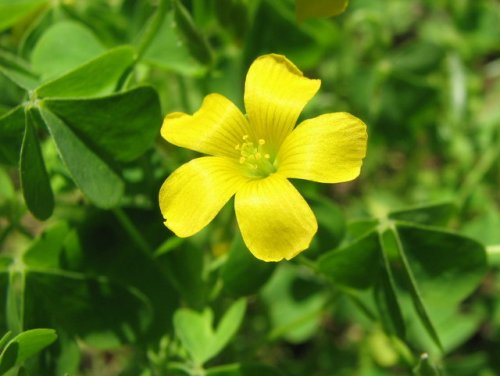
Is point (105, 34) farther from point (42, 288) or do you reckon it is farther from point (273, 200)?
point (273, 200)

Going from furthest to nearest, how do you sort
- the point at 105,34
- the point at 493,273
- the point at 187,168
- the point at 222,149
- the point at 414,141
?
1. the point at 493,273
2. the point at 414,141
3. the point at 105,34
4. the point at 222,149
5. the point at 187,168

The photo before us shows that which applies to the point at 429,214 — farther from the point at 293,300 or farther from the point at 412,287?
the point at 293,300

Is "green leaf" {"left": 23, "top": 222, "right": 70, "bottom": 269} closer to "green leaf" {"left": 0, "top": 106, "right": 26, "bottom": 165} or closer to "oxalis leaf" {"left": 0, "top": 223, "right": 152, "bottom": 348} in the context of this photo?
"oxalis leaf" {"left": 0, "top": 223, "right": 152, "bottom": 348}

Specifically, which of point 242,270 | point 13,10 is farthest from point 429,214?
point 13,10

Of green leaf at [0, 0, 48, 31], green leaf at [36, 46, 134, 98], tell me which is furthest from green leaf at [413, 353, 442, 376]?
green leaf at [0, 0, 48, 31]

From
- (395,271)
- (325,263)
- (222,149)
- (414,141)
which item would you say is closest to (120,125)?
(222,149)

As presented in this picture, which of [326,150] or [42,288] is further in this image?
[42,288]

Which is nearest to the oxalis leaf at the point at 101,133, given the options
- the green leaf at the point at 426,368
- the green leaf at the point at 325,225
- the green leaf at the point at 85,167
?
the green leaf at the point at 85,167
